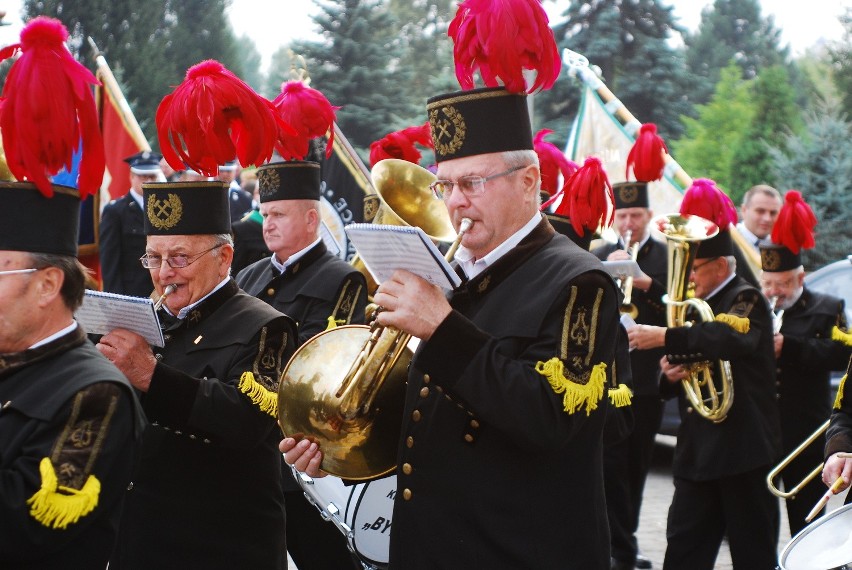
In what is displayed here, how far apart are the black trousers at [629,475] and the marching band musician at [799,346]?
2.82ft

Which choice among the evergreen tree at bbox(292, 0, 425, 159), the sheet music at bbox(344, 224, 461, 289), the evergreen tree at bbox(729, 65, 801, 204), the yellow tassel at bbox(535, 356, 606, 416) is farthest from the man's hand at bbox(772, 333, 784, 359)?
the evergreen tree at bbox(729, 65, 801, 204)

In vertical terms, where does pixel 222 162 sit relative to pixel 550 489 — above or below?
above

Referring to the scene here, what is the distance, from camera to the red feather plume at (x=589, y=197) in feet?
19.4

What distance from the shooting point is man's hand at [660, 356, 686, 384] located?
7023 mm

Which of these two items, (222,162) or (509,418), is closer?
(509,418)

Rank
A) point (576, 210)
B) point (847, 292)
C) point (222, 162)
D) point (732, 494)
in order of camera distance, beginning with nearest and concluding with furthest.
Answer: point (222, 162), point (576, 210), point (732, 494), point (847, 292)

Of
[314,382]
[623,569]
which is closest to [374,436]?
[314,382]

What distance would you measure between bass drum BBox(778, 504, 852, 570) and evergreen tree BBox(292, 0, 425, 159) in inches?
832

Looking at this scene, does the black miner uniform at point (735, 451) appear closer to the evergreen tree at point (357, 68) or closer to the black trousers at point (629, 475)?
the black trousers at point (629, 475)

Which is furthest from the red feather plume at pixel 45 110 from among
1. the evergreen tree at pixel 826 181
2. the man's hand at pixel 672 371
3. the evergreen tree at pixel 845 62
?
the evergreen tree at pixel 845 62

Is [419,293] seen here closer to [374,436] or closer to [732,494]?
[374,436]

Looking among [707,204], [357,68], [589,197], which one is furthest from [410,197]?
[357,68]

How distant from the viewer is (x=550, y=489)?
339 centimetres

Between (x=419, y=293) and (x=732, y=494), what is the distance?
3.98m
